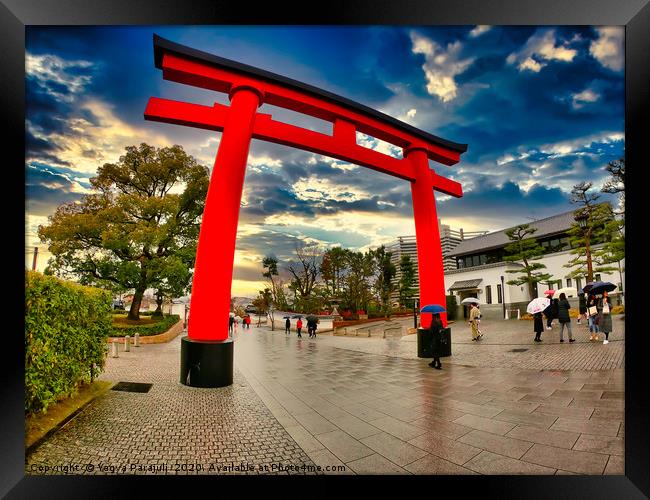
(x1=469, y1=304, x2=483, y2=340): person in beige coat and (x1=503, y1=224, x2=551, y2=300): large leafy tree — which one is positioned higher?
(x1=503, y1=224, x2=551, y2=300): large leafy tree

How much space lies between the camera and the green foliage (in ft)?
29.7

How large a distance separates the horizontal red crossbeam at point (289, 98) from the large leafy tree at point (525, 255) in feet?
7.29

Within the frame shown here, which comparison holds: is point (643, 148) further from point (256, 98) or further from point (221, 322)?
point (221, 322)

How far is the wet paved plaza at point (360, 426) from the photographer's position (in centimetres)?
234

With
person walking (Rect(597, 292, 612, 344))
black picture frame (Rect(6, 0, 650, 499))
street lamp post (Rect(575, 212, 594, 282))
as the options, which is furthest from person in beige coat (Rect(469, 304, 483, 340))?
black picture frame (Rect(6, 0, 650, 499))

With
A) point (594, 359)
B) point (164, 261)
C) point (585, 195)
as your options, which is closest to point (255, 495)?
point (164, 261)

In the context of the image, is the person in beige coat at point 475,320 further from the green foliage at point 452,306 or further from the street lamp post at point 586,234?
the street lamp post at point 586,234

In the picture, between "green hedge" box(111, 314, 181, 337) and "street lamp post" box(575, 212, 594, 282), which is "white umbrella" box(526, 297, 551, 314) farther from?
"green hedge" box(111, 314, 181, 337)

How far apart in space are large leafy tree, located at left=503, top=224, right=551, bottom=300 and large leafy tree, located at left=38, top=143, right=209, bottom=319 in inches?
223

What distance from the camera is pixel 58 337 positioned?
117 inches

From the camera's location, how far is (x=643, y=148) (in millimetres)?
2619

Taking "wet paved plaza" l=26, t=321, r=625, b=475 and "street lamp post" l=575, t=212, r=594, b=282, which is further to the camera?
"street lamp post" l=575, t=212, r=594, b=282

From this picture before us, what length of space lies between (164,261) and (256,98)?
2993mm
